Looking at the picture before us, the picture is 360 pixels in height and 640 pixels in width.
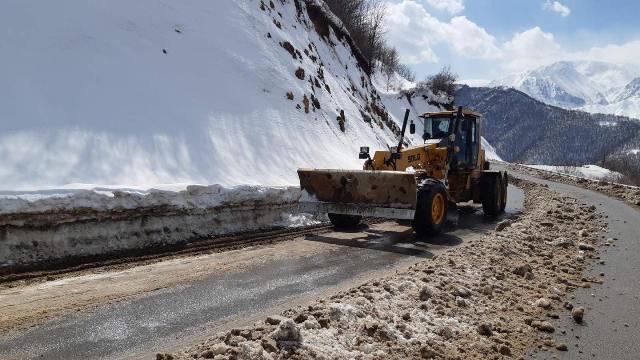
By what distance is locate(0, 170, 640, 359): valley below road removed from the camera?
4.44 metres

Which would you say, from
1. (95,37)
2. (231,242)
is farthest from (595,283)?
(95,37)

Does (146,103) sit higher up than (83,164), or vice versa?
(146,103)

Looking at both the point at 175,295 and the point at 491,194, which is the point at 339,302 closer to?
the point at 175,295

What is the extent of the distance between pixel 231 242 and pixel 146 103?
5.13 metres

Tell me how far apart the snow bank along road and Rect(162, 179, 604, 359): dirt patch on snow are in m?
0.61

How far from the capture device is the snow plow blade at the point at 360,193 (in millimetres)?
9617

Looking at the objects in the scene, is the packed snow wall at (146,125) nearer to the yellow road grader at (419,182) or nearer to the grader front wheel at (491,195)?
the yellow road grader at (419,182)

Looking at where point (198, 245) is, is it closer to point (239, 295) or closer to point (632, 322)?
point (239, 295)

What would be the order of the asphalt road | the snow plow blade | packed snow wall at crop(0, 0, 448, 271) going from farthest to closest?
the snow plow blade < packed snow wall at crop(0, 0, 448, 271) < the asphalt road

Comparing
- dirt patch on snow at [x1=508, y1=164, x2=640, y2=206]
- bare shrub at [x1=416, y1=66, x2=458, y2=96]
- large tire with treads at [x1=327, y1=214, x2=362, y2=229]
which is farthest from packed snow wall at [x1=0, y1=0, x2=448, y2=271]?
bare shrub at [x1=416, y1=66, x2=458, y2=96]

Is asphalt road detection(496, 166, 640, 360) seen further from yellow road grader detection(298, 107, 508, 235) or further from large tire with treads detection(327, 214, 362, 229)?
large tire with treads detection(327, 214, 362, 229)

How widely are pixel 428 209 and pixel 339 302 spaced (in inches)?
200

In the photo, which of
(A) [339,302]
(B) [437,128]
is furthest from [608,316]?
(B) [437,128]

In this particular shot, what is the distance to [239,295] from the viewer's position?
5.98 metres
